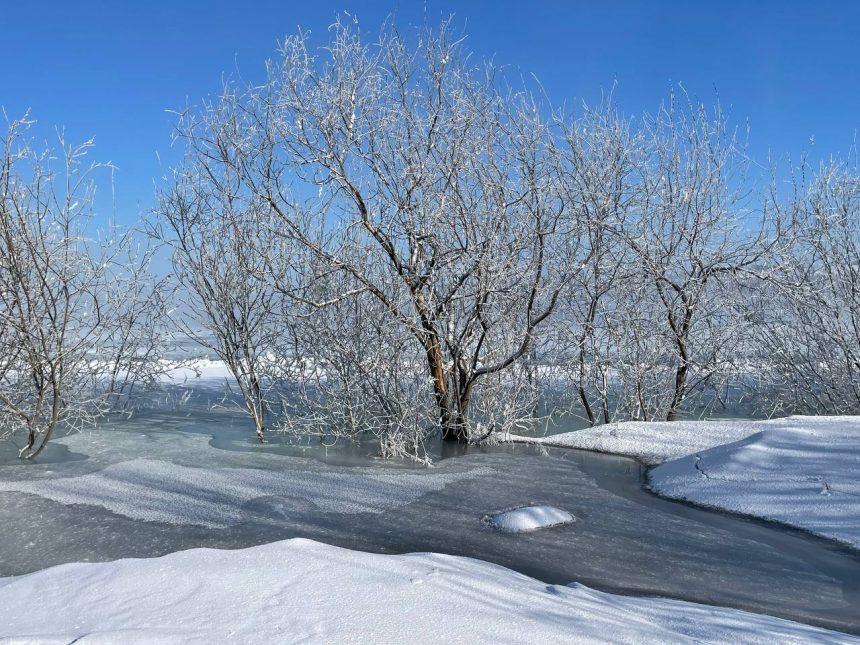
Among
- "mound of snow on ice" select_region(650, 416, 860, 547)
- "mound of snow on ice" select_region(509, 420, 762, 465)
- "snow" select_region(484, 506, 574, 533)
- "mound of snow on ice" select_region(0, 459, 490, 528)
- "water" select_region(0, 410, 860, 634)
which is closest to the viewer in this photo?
"water" select_region(0, 410, 860, 634)

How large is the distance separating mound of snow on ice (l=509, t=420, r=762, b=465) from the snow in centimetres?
254

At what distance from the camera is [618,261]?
9.51 m

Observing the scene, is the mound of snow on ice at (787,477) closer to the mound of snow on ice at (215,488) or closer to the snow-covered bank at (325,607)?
the mound of snow on ice at (215,488)

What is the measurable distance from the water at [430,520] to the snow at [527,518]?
0.12 m

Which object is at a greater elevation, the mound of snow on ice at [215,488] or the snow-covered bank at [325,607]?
the mound of snow on ice at [215,488]

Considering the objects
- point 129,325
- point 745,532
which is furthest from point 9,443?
point 745,532

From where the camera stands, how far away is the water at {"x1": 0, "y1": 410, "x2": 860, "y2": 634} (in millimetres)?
4293

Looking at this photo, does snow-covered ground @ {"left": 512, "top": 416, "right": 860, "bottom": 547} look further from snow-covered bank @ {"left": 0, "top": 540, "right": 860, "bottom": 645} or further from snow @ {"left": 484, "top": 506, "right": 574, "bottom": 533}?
snow-covered bank @ {"left": 0, "top": 540, "right": 860, "bottom": 645}

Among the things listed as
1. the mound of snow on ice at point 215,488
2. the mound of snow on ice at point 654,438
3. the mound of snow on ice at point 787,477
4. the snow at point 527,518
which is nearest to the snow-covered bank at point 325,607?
the snow at point 527,518

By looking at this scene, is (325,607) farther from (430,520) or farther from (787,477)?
(787,477)

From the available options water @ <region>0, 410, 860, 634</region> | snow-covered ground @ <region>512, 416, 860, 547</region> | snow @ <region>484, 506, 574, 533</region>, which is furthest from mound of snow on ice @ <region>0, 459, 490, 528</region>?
snow-covered ground @ <region>512, 416, 860, 547</region>

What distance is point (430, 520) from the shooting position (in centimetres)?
536

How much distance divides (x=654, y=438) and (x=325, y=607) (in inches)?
236

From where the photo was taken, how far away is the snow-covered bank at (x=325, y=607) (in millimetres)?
2750
